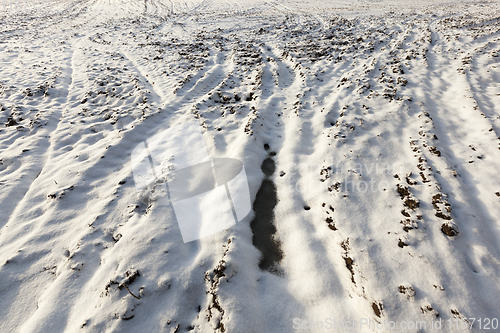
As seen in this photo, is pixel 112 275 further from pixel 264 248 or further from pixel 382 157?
pixel 382 157

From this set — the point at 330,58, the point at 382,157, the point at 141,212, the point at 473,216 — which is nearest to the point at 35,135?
the point at 141,212

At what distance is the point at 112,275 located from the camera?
8.90ft

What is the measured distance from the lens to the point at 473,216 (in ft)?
9.87

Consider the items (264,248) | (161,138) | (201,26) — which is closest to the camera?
(264,248)

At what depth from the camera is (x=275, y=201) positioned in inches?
149

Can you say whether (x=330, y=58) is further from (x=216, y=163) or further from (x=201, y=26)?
(x=201, y=26)

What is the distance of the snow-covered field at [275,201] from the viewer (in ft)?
7.98

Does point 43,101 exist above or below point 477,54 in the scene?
above

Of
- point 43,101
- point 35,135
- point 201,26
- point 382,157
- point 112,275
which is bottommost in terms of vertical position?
point 382,157

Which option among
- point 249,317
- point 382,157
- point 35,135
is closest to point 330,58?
point 382,157

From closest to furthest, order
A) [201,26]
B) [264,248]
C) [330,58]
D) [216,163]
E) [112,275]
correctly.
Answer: [112,275]
[264,248]
[216,163]
[330,58]
[201,26]

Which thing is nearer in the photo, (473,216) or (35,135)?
(473,216)

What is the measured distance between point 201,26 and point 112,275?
17.7m

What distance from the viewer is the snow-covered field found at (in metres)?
2.43
